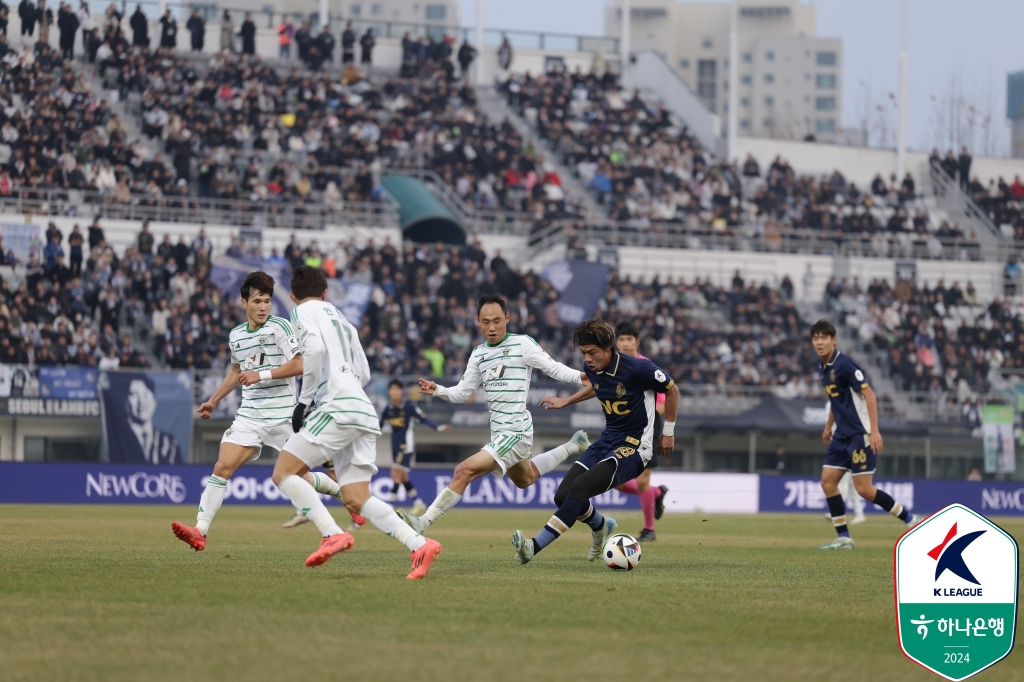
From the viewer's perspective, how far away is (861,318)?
42719 mm

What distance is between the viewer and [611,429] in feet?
38.6

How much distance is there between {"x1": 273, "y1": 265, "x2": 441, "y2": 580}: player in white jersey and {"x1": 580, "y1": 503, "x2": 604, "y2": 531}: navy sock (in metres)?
2.23

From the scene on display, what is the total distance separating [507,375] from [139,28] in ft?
111

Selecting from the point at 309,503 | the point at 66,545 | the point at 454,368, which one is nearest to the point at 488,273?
the point at 454,368

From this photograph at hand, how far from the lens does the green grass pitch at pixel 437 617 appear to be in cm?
627

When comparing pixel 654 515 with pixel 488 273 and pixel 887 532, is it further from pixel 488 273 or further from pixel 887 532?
pixel 488 273

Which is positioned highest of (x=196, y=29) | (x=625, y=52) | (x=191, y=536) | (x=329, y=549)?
(x=625, y=52)

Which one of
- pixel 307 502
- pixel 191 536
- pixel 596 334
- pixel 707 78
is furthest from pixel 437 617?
pixel 707 78

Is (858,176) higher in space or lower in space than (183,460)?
higher

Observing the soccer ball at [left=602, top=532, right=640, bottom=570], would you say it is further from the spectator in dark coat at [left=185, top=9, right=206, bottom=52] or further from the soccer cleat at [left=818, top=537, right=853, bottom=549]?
the spectator in dark coat at [left=185, top=9, right=206, bottom=52]

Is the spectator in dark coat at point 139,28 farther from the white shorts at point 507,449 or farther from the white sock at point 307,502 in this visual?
the white sock at point 307,502

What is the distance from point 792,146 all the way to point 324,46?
60.7ft

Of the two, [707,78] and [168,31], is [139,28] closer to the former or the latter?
[168,31]

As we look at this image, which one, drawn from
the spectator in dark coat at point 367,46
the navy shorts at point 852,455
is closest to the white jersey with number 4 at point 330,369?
the navy shorts at point 852,455
